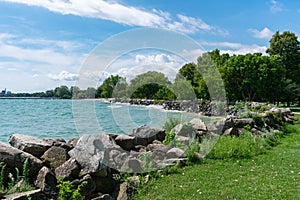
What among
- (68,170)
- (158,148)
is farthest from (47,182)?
(158,148)

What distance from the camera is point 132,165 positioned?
6102 millimetres

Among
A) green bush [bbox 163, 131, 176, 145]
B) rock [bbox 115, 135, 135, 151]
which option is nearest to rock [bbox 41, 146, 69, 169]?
rock [bbox 115, 135, 135, 151]

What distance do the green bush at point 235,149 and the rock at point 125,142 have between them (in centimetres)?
207

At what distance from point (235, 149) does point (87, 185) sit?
441 centimetres

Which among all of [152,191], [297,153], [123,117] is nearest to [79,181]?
[152,191]

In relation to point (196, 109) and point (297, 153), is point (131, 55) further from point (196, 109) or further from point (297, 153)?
point (196, 109)

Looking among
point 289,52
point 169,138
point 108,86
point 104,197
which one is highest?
point 289,52

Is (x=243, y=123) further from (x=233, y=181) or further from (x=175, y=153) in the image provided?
(x=233, y=181)

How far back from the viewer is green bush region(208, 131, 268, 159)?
301 inches

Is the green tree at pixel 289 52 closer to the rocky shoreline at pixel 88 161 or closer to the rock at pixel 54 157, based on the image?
the rocky shoreline at pixel 88 161

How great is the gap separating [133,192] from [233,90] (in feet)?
117

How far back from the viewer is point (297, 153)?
8484 mm

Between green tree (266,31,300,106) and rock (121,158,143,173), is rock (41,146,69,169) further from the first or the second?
green tree (266,31,300,106)

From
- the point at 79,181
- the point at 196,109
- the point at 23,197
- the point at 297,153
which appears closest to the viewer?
the point at 23,197
